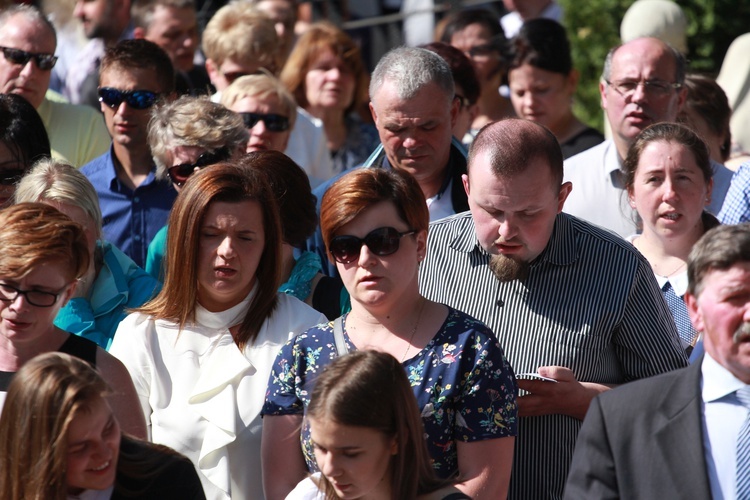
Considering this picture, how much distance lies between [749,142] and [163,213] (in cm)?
415

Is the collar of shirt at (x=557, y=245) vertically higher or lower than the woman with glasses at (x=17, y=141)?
lower

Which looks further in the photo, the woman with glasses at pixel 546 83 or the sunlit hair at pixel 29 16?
the woman with glasses at pixel 546 83

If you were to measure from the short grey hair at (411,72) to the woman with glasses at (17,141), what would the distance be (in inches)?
59.8

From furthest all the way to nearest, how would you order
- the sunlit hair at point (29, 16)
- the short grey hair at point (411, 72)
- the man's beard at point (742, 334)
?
the sunlit hair at point (29, 16) → the short grey hair at point (411, 72) → the man's beard at point (742, 334)

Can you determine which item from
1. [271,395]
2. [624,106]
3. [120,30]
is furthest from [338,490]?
[120,30]

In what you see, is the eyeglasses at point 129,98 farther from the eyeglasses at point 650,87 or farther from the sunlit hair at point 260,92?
the eyeglasses at point 650,87

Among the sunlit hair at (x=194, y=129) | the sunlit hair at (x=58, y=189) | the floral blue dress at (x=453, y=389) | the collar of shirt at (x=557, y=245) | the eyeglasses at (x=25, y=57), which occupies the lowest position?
the floral blue dress at (x=453, y=389)

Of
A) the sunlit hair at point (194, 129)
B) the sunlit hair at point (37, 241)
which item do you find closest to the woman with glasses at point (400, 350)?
the sunlit hair at point (37, 241)

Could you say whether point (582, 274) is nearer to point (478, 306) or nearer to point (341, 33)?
point (478, 306)

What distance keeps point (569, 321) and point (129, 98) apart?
278 cm

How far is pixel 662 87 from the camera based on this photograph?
230 inches

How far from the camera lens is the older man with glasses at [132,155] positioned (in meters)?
5.66

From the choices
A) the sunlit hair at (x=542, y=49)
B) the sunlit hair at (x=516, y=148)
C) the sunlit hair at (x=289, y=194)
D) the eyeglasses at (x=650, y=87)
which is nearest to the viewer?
the sunlit hair at (x=516, y=148)

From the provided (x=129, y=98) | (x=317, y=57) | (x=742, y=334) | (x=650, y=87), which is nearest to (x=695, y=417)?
(x=742, y=334)
